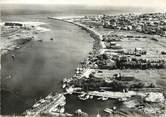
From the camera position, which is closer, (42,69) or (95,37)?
(42,69)

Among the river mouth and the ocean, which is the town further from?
the river mouth

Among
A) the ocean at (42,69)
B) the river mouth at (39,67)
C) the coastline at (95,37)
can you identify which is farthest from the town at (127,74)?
the river mouth at (39,67)

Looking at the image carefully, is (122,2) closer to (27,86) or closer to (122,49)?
(122,49)

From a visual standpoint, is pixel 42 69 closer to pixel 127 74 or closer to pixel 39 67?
pixel 39 67

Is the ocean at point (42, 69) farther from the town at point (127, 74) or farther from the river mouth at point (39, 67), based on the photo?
the town at point (127, 74)

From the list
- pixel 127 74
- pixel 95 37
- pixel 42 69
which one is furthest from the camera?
pixel 95 37

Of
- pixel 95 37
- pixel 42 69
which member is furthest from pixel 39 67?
pixel 95 37

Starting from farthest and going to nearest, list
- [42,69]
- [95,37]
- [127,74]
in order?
[95,37] → [42,69] → [127,74]

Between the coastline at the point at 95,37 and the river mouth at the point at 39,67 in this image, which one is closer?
the river mouth at the point at 39,67
